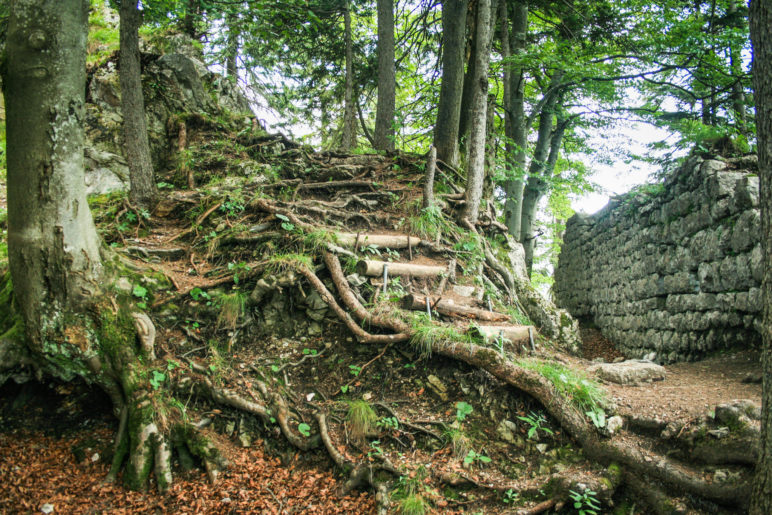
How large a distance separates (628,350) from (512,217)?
4168mm

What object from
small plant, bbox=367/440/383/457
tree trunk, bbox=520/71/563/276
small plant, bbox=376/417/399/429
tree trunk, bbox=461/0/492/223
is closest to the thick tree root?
small plant, bbox=376/417/399/429

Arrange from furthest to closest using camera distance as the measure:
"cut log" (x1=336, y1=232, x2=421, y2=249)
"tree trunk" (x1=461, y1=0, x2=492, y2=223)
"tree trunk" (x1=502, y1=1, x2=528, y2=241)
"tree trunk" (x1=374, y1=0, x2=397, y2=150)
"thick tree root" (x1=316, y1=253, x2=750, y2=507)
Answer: "tree trunk" (x1=502, y1=1, x2=528, y2=241) < "tree trunk" (x1=374, y1=0, x2=397, y2=150) < "tree trunk" (x1=461, y1=0, x2=492, y2=223) < "cut log" (x1=336, y1=232, x2=421, y2=249) < "thick tree root" (x1=316, y1=253, x2=750, y2=507)

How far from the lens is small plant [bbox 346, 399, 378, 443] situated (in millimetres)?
3580

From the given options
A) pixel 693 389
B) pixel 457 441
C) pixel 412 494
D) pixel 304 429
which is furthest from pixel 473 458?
pixel 693 389

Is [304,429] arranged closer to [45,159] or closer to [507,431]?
[507,431]

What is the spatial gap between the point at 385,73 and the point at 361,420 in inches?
324

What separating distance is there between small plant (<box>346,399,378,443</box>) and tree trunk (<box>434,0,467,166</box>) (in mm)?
→ 5683

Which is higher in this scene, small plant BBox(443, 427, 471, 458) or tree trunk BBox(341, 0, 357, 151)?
tree trunk BBox(341, 0, 357, 151)

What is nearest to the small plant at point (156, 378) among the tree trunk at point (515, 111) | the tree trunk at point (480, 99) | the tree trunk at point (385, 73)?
the tree trunk at point (480, 99)

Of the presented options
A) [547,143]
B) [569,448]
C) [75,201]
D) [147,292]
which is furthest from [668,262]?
[75,201]

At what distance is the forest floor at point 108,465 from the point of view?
10.1 feet

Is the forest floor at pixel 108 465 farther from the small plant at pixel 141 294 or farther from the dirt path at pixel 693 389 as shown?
the small plant at pixel 141 294

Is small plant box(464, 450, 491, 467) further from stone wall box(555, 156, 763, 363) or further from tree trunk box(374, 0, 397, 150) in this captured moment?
tree trunk box(374, 0, 397, 150)

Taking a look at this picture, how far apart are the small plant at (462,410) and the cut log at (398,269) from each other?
193cm
